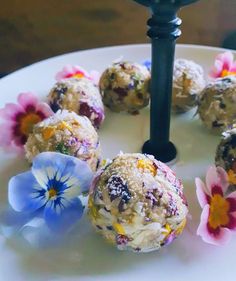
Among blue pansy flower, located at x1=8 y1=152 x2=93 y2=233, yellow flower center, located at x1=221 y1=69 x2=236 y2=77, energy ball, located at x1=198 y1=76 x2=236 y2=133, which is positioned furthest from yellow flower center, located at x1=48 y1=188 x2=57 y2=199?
yellow flower center, located at x1=221 y1=69 x2=236 y2=77

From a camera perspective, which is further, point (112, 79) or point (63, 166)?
point (112, 79)

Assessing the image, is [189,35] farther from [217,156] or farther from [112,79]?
[217,156]

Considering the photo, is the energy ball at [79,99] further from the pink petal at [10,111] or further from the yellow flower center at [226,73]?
the yellow flower center at [226,73]

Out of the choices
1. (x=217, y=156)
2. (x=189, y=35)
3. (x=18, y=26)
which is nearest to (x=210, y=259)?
(x=217, y=156)

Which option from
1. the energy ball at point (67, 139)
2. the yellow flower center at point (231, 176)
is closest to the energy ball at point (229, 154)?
the yellow flower center at point (231, 176)

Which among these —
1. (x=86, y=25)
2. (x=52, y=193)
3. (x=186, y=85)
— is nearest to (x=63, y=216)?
(x=52, y=193)

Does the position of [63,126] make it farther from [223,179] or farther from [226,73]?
[226,73]

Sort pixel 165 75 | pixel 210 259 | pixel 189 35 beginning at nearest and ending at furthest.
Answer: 1. pixel 210 259
2. pixel 165 75
3. pixel 189 35
